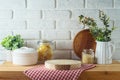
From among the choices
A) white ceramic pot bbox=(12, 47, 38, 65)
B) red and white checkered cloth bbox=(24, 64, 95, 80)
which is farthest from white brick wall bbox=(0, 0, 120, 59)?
red and white checkered cloth bbox=(24, 64, 95, 80)

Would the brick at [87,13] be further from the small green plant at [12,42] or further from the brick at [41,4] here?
the small green plant at [12,42]

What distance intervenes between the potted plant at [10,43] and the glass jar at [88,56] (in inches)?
15.6

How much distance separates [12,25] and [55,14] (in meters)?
0.29

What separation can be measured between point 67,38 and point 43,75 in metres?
0.46

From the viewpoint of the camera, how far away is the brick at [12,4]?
5.50ft

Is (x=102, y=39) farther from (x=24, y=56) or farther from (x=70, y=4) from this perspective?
(x=24, y=56)

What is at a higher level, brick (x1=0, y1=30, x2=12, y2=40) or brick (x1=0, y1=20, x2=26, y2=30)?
brick (x1=0, y1=20, x2=26, y2=30)

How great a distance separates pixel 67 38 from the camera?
66.9 inches

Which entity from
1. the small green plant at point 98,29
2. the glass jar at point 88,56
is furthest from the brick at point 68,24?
the glass jar at point 88,56

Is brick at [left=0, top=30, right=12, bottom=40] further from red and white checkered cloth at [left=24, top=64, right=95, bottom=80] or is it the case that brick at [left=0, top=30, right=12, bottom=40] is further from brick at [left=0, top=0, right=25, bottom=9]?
red and white checkered cloth at [left=24, top=64, right=95, bottom=80]

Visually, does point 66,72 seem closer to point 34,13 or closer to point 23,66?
point 23,66

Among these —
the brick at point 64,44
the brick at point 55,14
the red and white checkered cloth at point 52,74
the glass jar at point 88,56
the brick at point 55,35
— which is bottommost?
the red and white checkered cloth at point 52,74

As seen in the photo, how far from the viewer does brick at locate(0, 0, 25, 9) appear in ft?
5.50

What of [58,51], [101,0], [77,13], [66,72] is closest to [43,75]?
[66,72]
